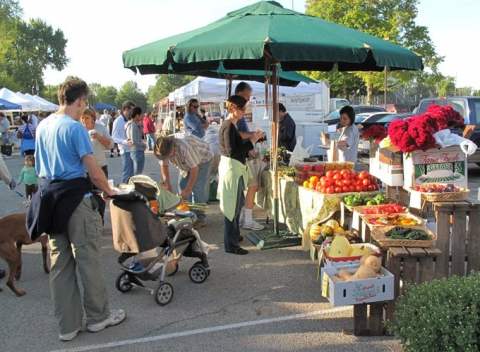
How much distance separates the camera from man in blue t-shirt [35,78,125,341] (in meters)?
3.75

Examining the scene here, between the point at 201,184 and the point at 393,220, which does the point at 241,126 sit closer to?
the point at 201,184

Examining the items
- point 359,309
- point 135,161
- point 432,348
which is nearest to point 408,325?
point 432,348

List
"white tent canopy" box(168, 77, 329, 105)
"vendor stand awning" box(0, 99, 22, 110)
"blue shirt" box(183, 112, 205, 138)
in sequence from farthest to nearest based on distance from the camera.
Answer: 1. "vendor stand awning" box(0, 99, 22, 110)
2. "white tent canopy" box(168, 77, 329, 105)
3. "blue shirt" box(183, 112, 205, 138)

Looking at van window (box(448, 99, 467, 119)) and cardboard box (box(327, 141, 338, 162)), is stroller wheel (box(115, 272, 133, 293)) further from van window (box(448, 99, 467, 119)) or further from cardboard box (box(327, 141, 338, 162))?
van window (box(448, 99, 467, 119))

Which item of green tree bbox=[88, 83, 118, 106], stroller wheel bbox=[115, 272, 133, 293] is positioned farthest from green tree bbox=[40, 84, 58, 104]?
stroller wheel bbox=[115, 272, 133, 293]

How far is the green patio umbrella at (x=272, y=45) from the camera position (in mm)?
5148

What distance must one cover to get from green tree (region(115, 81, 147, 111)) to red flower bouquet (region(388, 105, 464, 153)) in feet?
387

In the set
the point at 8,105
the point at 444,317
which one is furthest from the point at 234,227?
the point at 8,105

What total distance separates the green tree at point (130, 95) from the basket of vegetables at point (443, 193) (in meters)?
119

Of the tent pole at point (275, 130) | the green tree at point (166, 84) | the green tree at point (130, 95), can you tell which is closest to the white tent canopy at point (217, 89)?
the tent pole at point (275, 130)

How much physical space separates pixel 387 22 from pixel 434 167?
1170 inches

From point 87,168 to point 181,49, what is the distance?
2202 mm

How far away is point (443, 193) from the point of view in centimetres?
435

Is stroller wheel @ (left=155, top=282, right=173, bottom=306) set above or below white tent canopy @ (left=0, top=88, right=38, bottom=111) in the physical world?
below
